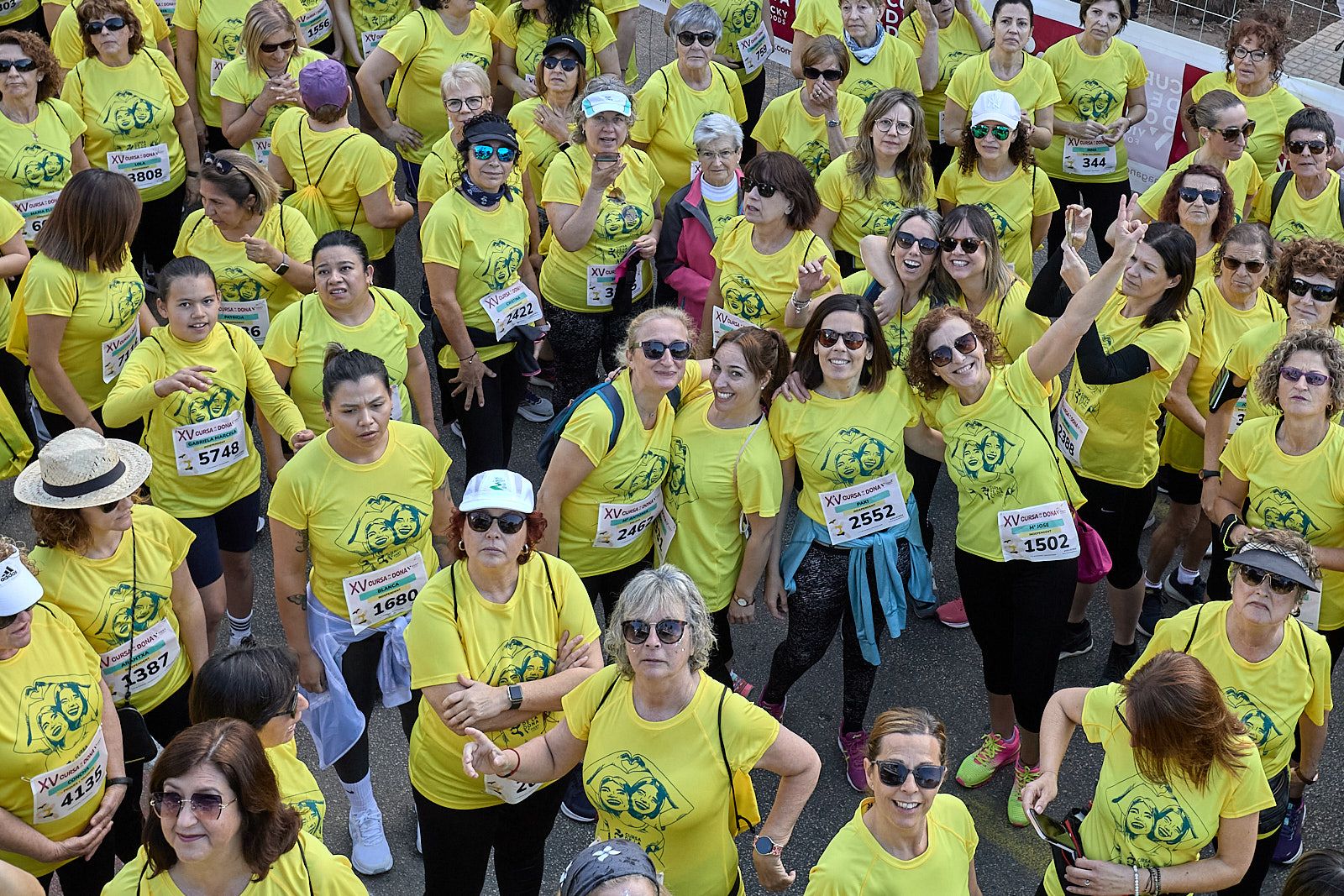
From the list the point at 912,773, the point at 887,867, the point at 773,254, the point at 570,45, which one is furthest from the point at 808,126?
the point at 887,867

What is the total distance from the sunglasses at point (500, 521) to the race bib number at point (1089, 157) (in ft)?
15.1

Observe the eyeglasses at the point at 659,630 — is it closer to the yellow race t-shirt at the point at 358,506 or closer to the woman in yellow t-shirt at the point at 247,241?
the yellow race t-shirt at the point at 358,506

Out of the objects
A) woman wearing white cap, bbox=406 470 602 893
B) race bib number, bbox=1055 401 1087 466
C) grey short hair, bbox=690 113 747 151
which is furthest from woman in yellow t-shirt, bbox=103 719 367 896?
grey short hair, bbox=690 113 747 151

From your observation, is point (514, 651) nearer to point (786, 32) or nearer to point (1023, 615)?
point (1023, 615)

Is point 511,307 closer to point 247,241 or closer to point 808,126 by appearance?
point 247,241

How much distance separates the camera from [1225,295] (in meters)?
5.66

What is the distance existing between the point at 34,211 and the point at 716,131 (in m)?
3.22

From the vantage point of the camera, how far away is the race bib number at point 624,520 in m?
4.91

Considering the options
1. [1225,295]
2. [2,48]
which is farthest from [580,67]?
[1225,295]

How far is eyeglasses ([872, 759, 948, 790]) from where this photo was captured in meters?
3.51

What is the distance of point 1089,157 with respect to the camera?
744 centimetres

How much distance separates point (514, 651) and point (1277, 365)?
2.78 metres

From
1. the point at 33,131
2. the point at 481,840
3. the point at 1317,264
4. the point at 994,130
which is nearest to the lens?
the point at 481,840

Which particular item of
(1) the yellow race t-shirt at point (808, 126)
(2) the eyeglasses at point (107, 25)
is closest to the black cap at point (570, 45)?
(1) the yellow race t-shirt at point (808, 126)
